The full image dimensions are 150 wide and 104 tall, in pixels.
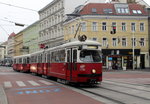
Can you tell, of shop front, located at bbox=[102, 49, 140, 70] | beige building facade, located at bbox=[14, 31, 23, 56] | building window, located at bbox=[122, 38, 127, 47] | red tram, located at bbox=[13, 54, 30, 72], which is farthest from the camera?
beige building facade, located at bbox=[14, 31, 23, 56]

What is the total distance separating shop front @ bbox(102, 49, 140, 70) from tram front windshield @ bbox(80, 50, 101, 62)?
36.9 m

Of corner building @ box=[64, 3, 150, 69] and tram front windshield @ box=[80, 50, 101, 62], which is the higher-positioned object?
corner building @ box=[64, 3, 150, 69]

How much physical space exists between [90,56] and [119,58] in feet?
128

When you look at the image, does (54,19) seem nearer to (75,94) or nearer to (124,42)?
(124,42)

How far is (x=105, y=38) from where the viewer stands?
5462 cm

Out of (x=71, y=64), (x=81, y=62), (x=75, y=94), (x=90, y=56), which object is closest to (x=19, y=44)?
(x=71, y=64)

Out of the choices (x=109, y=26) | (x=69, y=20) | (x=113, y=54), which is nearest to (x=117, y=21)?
(x=109, y=26)

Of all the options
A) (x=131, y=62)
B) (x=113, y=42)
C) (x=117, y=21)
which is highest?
(x=117, y=21)

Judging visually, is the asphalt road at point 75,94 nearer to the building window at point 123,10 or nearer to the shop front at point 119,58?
the shop front at point 119,58

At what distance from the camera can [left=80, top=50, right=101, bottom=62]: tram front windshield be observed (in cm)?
1677

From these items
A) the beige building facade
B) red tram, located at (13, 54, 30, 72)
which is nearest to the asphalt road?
red tram, located at (13, 54, 30, 72)

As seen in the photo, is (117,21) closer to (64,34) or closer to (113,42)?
(113,42)

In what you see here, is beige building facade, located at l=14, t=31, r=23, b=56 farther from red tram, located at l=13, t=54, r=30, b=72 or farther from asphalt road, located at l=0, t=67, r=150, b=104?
asphalt road, located at l=0, t=67, r=150, b=104

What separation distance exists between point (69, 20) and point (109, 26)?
8733 millimetres
